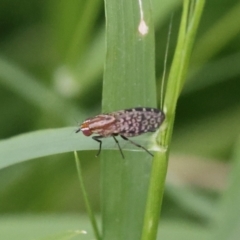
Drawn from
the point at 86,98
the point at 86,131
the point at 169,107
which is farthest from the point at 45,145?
the point at 86,98

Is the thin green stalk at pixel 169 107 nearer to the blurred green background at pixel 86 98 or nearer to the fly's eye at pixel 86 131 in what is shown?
the fly's eye at pixel 86 131

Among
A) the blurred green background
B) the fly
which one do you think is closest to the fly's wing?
the fly

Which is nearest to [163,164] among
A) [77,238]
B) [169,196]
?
[77,238]

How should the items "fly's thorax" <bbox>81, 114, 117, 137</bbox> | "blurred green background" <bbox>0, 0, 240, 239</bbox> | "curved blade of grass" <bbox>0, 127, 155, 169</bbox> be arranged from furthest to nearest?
"blurred green background" <bbox>0, 0, 240, 239</bbox>
"fly's thorax" <bbox>81, 114, 117, 137</bbox>
"curved blade of grass" <bbox>0, 127, 155, 169</bbox>

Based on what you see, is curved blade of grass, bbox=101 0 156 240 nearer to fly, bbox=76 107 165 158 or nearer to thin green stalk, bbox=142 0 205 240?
fly, bbox=76 107 165 158

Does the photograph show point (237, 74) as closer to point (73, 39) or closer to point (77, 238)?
point (73, 39)

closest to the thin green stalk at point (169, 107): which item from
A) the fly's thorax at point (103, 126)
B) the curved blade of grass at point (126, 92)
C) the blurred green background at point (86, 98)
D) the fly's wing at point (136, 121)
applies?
the fly's wing at point (136, 121)
